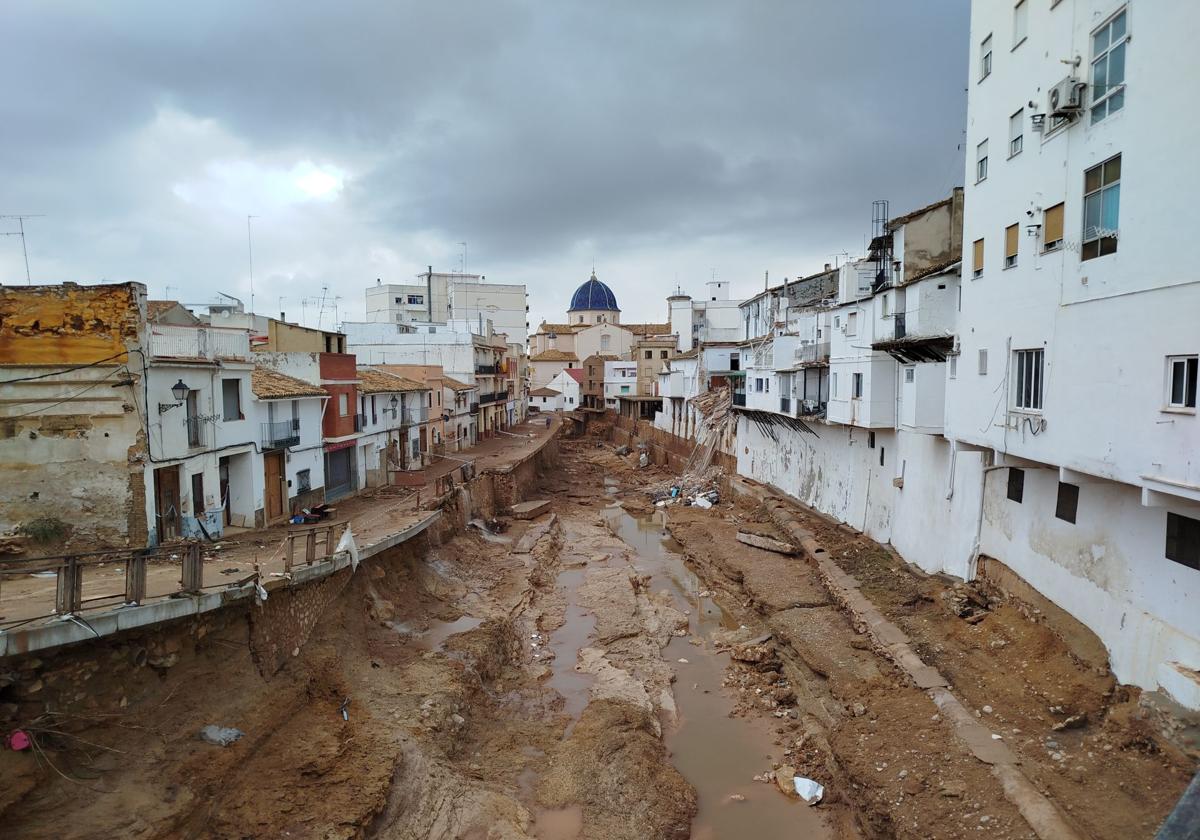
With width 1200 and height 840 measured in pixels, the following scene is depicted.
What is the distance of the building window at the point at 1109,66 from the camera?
11086 mm

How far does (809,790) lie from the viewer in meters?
13.3

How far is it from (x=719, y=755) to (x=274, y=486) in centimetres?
1659

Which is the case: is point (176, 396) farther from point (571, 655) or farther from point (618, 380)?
point (618, 380)

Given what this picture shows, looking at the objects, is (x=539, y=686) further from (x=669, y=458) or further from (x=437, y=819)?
(x=669, y=458)

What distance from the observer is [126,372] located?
1653 cm

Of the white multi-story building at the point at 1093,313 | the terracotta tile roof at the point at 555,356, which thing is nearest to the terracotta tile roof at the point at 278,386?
the white multi-story building at the point at 1093,313

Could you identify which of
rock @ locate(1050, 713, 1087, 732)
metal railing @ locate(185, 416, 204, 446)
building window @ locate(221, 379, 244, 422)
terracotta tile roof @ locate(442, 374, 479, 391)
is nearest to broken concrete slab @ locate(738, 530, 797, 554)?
rock @ locate(1050, 713, 1087, 732)

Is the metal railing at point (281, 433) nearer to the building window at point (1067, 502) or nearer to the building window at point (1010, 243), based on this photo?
the building window at point (1010, 243)

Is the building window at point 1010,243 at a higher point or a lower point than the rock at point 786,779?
higher

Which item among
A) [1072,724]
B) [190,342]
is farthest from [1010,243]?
[190,342]

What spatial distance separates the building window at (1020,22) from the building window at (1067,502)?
877cm

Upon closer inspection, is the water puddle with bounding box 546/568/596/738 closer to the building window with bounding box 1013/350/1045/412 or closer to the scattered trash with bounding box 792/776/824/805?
the scattered trash with bounding box 792/776/824/805

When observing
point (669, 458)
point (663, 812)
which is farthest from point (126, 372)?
point (669, 458)

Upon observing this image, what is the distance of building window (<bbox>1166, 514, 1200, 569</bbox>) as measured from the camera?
35.2ft
